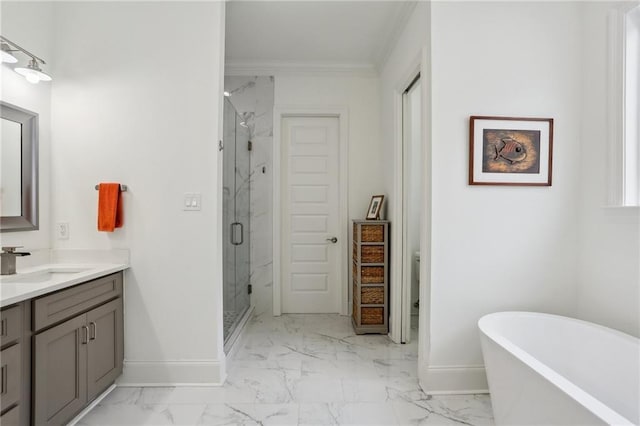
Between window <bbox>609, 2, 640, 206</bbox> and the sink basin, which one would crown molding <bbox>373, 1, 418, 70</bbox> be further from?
the sink basin

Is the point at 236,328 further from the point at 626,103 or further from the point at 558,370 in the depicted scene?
the point at 626,103

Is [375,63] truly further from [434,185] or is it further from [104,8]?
[104,8]

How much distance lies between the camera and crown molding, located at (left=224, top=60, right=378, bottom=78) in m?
3.68

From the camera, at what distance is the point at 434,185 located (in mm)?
2180

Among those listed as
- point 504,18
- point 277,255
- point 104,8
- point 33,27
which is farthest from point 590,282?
point 33,27

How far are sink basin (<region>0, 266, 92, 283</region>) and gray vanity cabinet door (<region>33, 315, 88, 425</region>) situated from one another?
1.15ft

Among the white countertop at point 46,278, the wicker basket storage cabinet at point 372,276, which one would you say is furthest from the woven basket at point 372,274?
the white countertop at point 46,278

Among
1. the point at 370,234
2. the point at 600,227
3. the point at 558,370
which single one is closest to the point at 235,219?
the point at 370,234

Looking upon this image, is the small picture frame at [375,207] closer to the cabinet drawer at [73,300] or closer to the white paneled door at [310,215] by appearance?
the white paneled door at [310,215]

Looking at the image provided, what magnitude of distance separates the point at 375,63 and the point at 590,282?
9.18ft

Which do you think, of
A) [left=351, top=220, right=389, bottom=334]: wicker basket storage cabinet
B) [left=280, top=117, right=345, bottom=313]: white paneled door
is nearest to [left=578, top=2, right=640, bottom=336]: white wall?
[left=351, top=220, right=389, bottom=334]: wicker basket storage cabinet

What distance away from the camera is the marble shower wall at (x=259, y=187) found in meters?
3.79

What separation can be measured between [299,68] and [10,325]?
329 centimetres

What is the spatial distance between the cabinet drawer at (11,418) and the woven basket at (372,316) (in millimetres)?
2475
